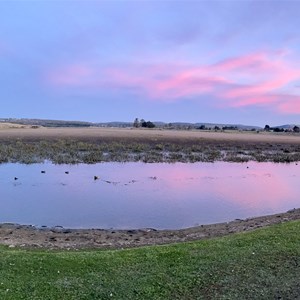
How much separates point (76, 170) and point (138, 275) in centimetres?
2343

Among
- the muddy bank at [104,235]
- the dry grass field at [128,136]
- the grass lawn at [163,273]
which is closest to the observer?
the grass lawn at [163,273]

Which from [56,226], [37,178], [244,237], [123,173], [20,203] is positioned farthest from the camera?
[123,173]

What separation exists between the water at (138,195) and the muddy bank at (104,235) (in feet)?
4.04

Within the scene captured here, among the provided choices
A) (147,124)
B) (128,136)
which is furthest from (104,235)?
(147,124)

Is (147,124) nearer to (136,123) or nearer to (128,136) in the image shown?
(136,123)

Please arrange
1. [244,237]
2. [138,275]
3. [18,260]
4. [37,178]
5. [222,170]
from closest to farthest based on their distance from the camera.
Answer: [138,275] < [18,260] < [244,237] < [37,178] < [222,170]

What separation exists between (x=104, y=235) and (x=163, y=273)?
19.1 feet

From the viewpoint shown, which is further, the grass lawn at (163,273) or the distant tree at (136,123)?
the distant tree at (136,123)

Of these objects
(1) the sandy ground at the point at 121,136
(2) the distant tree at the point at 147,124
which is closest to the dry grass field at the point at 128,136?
(1) the sandy ground at the point at 121,136

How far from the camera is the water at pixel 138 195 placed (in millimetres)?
16562

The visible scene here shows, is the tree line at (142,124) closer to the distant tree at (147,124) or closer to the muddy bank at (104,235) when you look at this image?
the distant tree at (147,124)

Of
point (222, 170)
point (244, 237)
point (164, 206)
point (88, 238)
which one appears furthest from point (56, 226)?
point (222, 170)

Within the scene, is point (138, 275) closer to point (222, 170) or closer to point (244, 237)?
point (244, 237)

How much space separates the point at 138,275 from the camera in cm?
762
